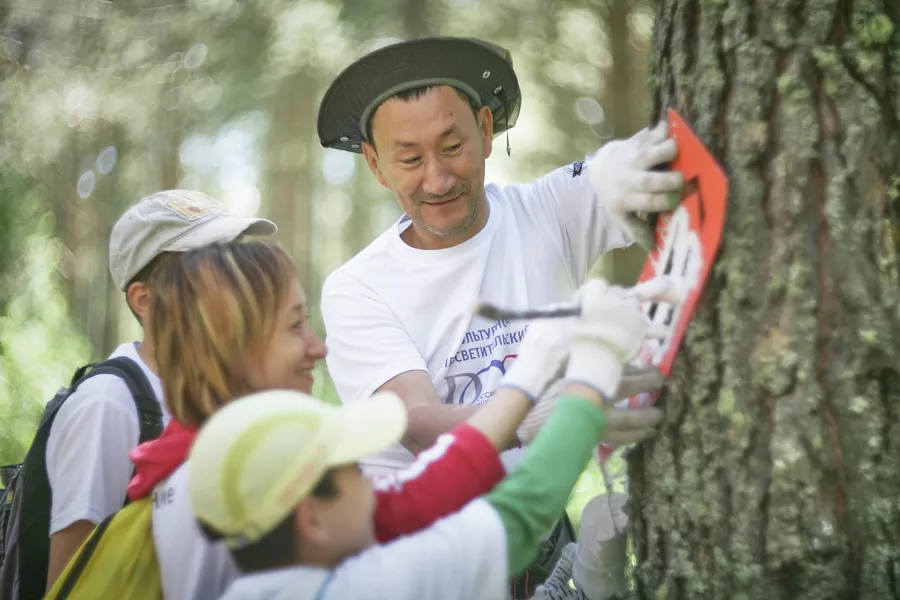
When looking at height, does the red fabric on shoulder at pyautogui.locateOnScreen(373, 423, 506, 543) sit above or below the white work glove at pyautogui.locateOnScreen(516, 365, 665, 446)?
below

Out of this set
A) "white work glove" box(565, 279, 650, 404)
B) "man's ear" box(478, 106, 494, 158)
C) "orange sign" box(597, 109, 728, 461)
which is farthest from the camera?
"man's ear" box(478, 106, 494, 158)

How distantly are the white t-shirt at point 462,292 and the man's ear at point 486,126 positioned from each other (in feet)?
0.74

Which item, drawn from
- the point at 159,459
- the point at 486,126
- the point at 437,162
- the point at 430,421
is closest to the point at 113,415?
the point at 159,459

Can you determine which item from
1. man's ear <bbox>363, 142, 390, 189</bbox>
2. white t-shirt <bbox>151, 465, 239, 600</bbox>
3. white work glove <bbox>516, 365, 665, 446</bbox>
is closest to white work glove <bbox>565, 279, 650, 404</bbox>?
white work glove <bbox>516, 365, 665, 446</bbox>

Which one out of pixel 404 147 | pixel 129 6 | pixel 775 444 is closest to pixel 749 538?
pixel 775 444

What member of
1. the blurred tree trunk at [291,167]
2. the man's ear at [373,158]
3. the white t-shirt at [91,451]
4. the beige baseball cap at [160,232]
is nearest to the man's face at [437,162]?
the man's ear at [373,158]

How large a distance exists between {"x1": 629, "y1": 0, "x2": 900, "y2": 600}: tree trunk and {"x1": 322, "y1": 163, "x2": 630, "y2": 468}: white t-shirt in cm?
87

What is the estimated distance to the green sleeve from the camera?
1.55 metres

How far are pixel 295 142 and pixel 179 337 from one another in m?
10.8

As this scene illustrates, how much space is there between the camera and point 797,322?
5.54 ft

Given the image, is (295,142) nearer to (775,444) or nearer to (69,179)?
(69,179)

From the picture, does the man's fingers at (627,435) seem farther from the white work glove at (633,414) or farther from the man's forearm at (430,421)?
the man's forearm at (430,421)

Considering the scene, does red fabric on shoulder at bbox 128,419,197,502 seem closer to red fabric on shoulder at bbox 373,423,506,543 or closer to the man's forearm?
red fabric on shoulder at bbox 373,423,506,543

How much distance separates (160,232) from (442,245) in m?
0.87
